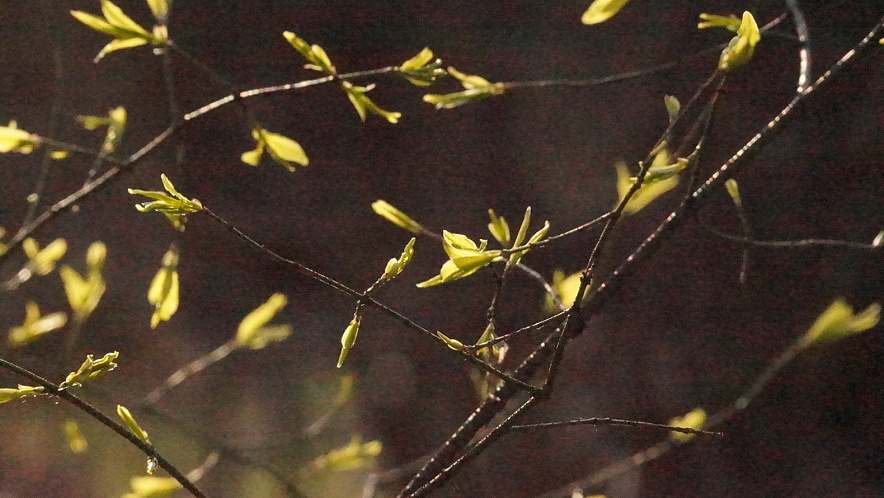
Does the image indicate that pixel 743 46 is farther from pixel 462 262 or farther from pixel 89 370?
pixel 89 370

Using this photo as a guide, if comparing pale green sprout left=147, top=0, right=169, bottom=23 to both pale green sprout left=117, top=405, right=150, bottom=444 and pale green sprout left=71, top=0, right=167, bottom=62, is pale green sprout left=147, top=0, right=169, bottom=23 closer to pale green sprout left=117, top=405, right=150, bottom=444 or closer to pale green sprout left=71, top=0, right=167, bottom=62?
pale green sprout left=71, top=0, right=167, bottom=62

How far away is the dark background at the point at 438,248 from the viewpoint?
0.89 meters

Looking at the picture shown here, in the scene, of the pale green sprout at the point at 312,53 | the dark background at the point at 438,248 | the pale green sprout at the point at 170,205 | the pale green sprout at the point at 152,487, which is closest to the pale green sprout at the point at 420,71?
the pale green sprout at the point at 312,53

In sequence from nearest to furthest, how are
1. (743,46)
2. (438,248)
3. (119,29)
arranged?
(743,46), (119,29), (438,248)

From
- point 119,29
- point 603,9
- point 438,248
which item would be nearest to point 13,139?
point 119,29

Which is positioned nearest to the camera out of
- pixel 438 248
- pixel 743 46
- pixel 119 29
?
pixel 743 46

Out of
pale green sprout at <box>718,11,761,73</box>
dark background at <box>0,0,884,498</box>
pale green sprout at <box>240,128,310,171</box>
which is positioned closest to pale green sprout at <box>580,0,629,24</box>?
pale green sprout at <box>718,11,761,73</box>

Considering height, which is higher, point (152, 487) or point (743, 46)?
point (743, 46)

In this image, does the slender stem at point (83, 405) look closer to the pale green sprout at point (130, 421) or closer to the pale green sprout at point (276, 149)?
the pale green sprout at point (130, 421)

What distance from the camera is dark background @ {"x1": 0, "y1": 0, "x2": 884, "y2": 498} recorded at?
2.93 feet

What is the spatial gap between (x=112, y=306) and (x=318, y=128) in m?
0.42

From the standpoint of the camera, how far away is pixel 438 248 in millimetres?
947

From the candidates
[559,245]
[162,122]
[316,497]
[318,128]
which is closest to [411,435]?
[316,497]

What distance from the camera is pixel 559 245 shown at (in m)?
0.93
